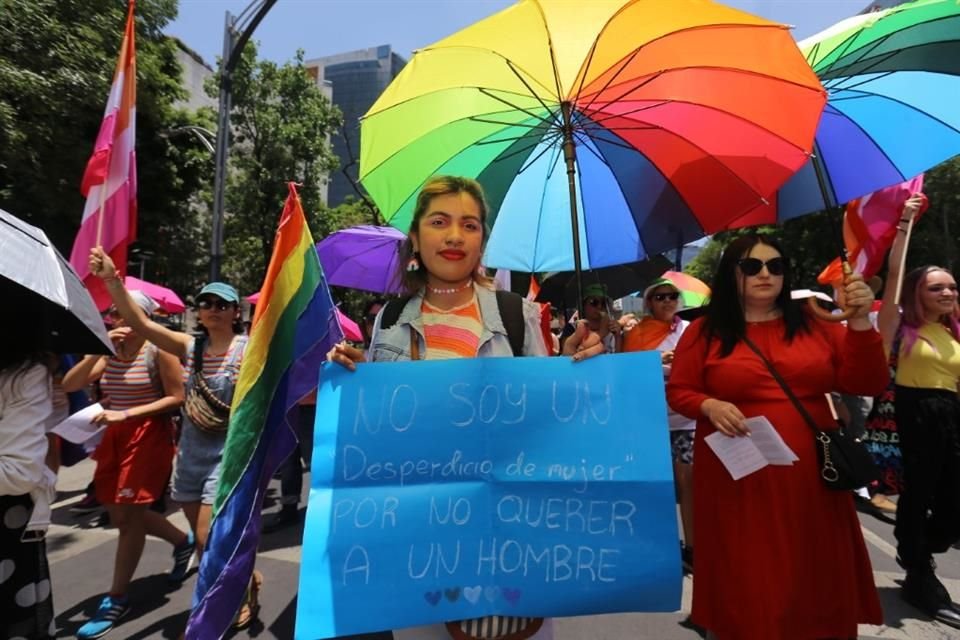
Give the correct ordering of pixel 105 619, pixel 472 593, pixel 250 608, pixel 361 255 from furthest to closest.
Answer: pixel 361 255 → pixel 250 608 → pixel 105 619 → pixel 472 593

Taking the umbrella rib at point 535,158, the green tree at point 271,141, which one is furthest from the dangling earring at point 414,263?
the green tree at point 271,141

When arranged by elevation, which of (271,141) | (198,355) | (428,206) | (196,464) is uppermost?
(271,141)

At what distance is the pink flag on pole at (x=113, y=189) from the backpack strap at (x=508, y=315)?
170 centimetres

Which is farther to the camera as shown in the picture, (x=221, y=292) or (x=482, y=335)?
(x=221, y=292)

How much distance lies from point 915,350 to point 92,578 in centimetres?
541

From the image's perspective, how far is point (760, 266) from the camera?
210 cm

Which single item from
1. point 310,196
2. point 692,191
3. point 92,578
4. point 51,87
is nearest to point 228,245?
point 310,196

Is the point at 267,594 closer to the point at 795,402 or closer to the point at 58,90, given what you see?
the point at 795,402

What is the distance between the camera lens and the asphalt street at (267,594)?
10.1ft

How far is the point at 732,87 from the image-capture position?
88.6 inches

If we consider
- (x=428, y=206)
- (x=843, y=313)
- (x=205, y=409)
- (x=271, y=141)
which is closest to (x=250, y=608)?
(x=205, y=409)

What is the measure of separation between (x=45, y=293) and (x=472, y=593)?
5.15ft

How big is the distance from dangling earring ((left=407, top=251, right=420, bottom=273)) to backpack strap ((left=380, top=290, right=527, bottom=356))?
0.12m

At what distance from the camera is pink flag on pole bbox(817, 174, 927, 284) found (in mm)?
2596
